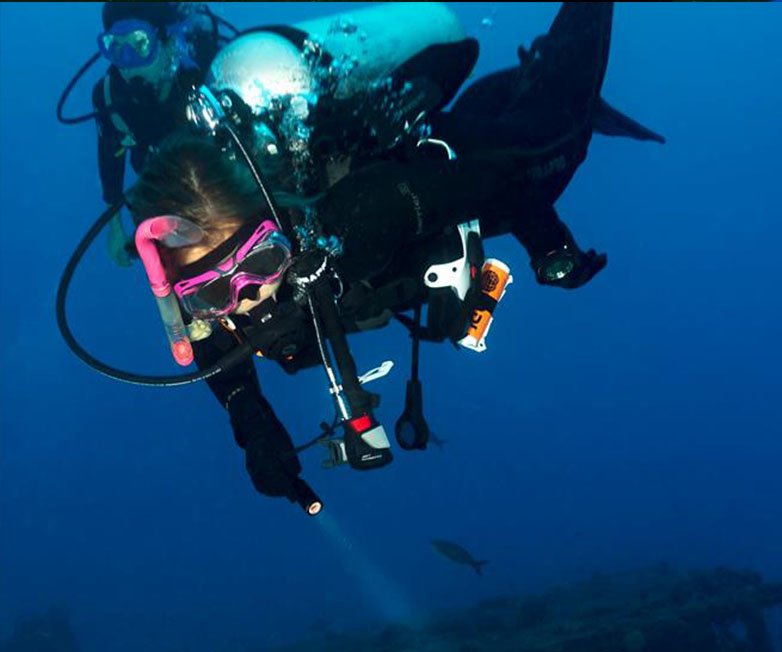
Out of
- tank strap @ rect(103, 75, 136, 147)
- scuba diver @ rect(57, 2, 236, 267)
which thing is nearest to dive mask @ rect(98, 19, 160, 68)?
scuba diver @ rect(57, 2, 236, 267)

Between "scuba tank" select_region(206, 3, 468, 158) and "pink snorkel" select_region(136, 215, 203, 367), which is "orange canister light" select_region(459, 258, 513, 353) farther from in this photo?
"pink snorkel" select_region(136, 215, 203, 367)

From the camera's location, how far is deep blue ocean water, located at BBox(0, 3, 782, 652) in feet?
84.4

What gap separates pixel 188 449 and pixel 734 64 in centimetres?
4442

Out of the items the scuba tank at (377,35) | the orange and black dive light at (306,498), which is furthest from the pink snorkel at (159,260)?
the scuba tank at (377,35)

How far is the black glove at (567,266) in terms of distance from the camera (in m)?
4.50

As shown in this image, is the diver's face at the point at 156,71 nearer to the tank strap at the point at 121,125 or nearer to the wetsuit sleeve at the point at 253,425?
the tank strap at the point at 121,125

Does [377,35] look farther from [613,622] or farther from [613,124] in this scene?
[613,622]

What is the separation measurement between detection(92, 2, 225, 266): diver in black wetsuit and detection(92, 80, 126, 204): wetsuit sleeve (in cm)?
2

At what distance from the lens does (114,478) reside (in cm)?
3616

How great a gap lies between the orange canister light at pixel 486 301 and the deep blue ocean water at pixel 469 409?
15.5 meters

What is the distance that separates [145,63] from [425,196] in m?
5.02

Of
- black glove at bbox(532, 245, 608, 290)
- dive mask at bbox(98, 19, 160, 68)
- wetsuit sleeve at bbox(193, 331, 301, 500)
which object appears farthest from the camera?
dive mask at bbox(98, 19, 160, 68)

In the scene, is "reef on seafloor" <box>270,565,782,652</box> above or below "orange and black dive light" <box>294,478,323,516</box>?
below

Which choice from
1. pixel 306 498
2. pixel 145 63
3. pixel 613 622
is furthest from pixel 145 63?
pixel 613 622
